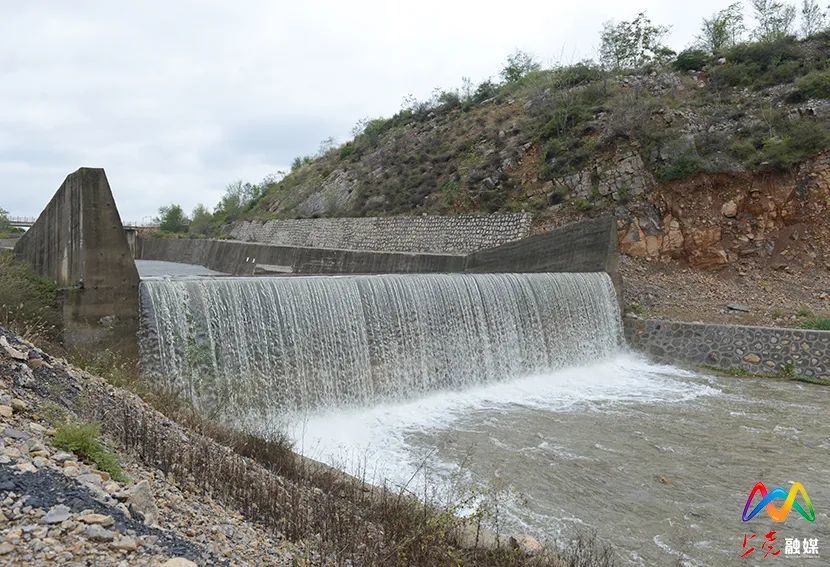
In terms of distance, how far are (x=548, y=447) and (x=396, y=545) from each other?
12.8 feet

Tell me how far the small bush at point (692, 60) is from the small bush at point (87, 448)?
2163 cm

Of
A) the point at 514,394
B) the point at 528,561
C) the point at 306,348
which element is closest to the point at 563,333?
the point at 514,394

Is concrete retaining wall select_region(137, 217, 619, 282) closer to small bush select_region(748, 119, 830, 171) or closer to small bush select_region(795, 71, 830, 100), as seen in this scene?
small bush select_region(748, 119, 830, 171)

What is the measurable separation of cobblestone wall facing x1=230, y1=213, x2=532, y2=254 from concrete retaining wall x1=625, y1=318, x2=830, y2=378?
18.5 feet

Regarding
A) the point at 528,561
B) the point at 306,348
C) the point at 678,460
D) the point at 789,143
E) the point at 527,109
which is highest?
the point at 527,109

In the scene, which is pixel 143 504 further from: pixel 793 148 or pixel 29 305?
pixel 793 148

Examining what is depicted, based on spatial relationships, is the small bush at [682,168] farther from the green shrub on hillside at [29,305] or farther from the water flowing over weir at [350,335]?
the green shrub on hillside at [29,305]

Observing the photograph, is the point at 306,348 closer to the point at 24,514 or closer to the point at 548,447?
the point at 548,447

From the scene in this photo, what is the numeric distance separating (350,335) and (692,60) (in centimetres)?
1757

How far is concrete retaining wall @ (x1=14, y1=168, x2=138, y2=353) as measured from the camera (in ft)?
22.1

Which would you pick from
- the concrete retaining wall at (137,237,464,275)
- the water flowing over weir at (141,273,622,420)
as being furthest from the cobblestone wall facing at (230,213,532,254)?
the water flowing over weir at (141,273,622,420)

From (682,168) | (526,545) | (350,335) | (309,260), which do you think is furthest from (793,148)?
(526,545)

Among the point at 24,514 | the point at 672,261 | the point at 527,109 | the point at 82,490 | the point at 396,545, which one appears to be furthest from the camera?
the point at 527,109

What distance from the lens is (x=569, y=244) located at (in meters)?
13.2
